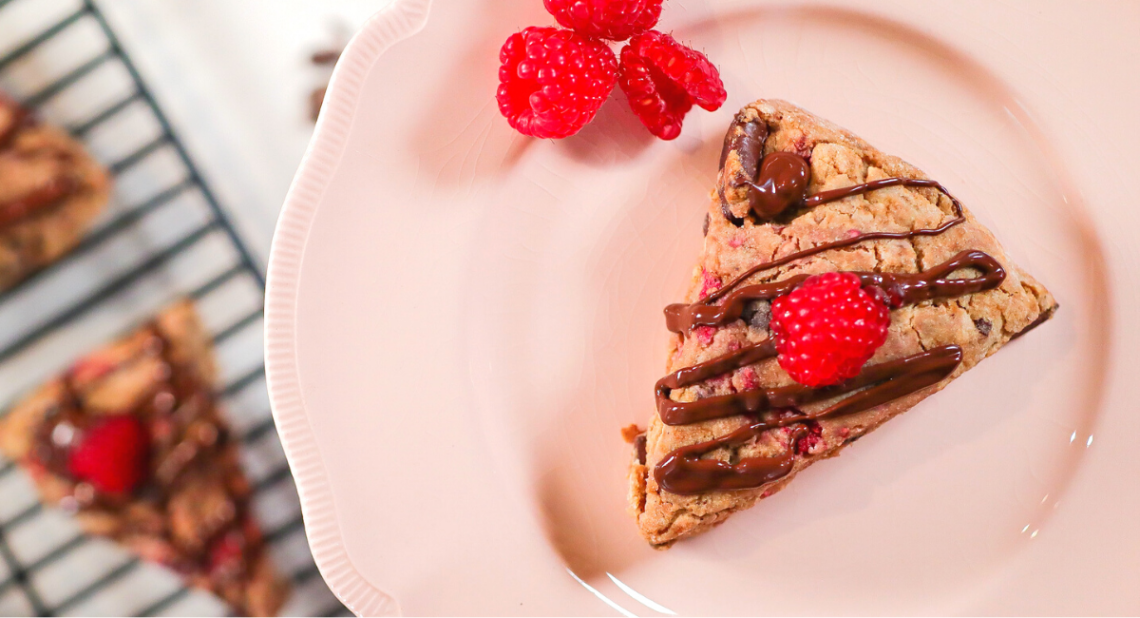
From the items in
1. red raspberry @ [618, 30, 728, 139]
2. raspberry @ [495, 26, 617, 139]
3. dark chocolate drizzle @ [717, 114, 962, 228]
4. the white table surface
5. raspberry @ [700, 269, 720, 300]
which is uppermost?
the white table surface

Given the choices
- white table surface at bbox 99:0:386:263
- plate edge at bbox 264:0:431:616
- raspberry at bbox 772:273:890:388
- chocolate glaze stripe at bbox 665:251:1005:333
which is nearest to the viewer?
raspberry at bbox 772:273:890:388

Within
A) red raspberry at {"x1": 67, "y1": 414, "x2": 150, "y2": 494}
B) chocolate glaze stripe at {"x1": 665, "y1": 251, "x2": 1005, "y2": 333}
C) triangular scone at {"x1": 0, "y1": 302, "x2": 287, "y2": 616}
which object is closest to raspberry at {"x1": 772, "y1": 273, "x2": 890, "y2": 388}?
chocolate glaze stripe at {"x1": 665, "y1": 251, "x2": 1005, "y2": 333}

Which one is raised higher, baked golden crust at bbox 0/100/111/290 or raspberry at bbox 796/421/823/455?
baked golden crust at bbox 0/100/111/290

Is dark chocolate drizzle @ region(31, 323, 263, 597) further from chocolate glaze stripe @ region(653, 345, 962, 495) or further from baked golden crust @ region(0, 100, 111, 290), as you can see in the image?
chocolate glaze stripe @ region(653, 345, 962, 495)

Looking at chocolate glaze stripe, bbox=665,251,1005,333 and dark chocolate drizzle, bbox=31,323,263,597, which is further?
dark chocolate drizzle, bbox=31,323,263,597

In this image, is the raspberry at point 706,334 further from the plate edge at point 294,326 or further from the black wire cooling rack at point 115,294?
the black wire cooling rack at point 115,294

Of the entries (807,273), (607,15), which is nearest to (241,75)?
(607,15)

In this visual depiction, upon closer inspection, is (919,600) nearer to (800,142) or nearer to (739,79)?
(800,142)

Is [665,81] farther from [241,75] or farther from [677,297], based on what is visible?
[241,75]

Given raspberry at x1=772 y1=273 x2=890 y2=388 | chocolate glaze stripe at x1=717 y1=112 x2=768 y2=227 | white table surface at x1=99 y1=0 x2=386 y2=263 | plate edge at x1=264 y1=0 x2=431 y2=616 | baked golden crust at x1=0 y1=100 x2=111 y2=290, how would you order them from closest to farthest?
raspberry at x1=772 y1=273 x2=890 y2=388 < chocolate glaze stripe at x1=717 y1=112 x2=768 y2=227 < plate edge at x1=264 y1=0 x2=431 y2=616 < white table surface at x1=99 y1=0 x2=386 y2=263 < baked golden crust at x1=0 y1=100 x2=111 y2=290
